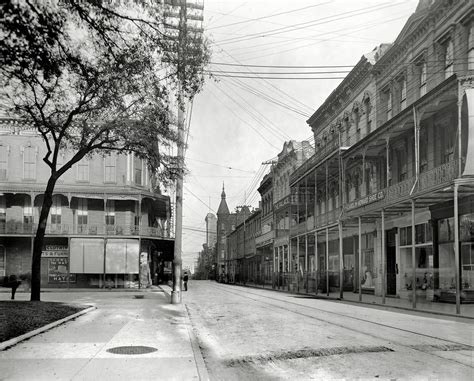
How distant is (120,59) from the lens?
11102 mm

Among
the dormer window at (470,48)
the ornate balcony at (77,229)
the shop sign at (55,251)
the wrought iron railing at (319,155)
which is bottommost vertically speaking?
the shop sign at (55,251)

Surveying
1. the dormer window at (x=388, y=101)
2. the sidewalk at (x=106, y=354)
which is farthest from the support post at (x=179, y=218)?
the dormer window at (x=388, y=101)

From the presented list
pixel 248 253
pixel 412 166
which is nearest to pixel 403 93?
pixel 412 166

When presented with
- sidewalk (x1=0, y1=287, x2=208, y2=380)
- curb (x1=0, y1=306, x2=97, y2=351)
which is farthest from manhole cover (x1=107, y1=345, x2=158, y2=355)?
curb (x1=0, y1=306, x2=97, y2=351)

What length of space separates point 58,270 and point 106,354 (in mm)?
34134

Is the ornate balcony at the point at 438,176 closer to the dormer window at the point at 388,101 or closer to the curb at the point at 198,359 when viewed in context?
the dormer window at the point at 388,101

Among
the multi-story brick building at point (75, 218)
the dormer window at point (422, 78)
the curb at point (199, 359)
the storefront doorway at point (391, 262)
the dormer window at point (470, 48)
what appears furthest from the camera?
the multi-story brick building at point (75, 218)

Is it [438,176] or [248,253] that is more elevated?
[438,176]

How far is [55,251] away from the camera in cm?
4141

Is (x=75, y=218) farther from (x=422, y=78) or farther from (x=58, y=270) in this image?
(x=422, y=78)

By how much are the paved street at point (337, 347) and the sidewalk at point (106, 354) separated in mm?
469

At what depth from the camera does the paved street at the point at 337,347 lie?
Result: 25.3 feet

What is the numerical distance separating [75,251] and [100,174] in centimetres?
620

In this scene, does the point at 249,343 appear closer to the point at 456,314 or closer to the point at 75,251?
the point at 456,314
